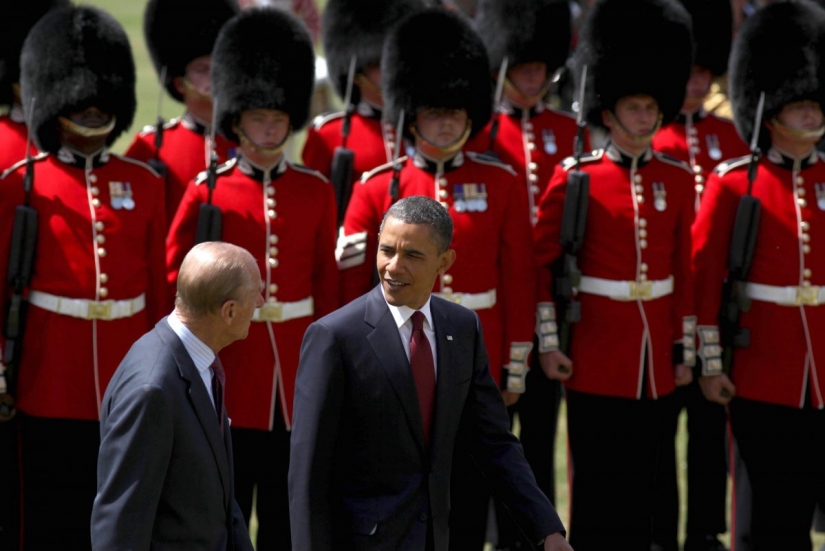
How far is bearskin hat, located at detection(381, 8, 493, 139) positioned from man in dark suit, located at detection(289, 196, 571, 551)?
1662mm

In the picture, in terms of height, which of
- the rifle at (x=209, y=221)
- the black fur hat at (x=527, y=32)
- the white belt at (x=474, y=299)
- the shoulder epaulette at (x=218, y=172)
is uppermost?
the black fur hat at (x=527, y=32)

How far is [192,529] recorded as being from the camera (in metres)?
2.86

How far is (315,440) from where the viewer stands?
3088 millimetres

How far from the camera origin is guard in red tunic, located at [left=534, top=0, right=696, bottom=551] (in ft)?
15.4

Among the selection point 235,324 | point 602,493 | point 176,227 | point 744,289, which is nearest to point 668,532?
point 602,493

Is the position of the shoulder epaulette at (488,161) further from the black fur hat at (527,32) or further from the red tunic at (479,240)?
the black fur hat at (527,32)

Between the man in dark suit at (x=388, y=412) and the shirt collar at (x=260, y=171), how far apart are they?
1445 mm

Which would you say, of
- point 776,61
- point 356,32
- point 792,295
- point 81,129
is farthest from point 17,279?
point 776,61

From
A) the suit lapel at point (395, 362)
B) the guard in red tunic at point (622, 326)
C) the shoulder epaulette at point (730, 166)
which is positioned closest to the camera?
the suit lapel at point (395, 362)

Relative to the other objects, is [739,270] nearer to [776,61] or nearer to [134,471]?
[776,61]

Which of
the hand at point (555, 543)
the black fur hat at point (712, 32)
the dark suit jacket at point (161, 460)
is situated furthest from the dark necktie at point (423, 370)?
the black fur hat at point (712, 32)

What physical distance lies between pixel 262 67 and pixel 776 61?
1.79 meters

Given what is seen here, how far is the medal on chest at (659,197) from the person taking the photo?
15.5ft

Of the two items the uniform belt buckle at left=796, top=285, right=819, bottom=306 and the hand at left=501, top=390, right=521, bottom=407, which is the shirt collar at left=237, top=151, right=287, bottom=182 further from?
the uniform belt buckle at left=796, top=285, right=819, bottom=306
